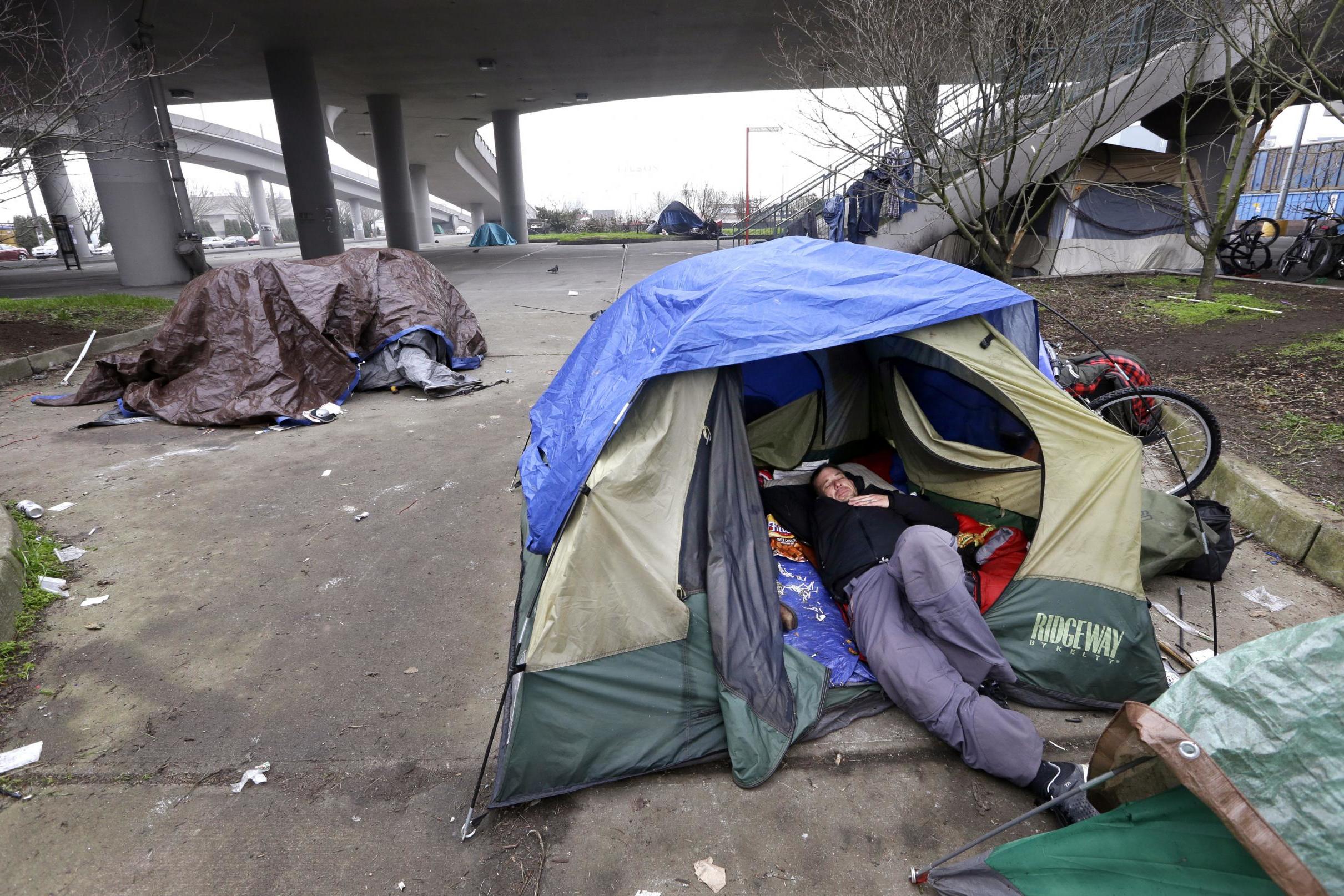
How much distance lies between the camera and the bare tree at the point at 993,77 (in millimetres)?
7621

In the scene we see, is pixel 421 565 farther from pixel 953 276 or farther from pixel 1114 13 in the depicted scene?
pixel 1114 13

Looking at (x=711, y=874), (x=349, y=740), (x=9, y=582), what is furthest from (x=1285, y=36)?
(x=9, y=582)

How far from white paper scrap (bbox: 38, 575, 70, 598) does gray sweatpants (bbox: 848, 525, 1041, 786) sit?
4.04 meters

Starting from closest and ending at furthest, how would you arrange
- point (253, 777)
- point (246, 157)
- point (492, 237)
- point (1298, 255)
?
point (253, 777) < point (1298, 255) < point (492, 237) < point (246, 157)

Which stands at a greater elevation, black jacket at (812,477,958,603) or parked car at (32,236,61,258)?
parked car at (32,236,61,258)

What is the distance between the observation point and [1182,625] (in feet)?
9.92

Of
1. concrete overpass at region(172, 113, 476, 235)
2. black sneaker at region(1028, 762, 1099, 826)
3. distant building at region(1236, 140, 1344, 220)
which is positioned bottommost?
black sneaker at region(1028, 762, 1099, 826)

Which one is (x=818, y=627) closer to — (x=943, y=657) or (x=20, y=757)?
(x=943, y=657)

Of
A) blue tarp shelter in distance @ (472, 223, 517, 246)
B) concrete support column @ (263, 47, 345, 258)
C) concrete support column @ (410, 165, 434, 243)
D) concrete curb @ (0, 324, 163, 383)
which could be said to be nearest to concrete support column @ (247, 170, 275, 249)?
concrete support column @ (410, 165, 434, 243)

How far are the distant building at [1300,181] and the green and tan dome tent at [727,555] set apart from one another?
854 inches

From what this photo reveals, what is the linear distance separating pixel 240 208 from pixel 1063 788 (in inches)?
3569

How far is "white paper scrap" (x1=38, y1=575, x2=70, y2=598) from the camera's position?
3561 millimetres

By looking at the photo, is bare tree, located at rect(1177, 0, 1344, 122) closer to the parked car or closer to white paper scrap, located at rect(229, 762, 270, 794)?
white paper scrap, located at rect(229, 762, 270, 794)

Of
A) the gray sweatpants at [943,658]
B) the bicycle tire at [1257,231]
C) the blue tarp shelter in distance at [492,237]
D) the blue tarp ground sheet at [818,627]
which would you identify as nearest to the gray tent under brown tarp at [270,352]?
the blue tarp ground sheet at [818,627]
